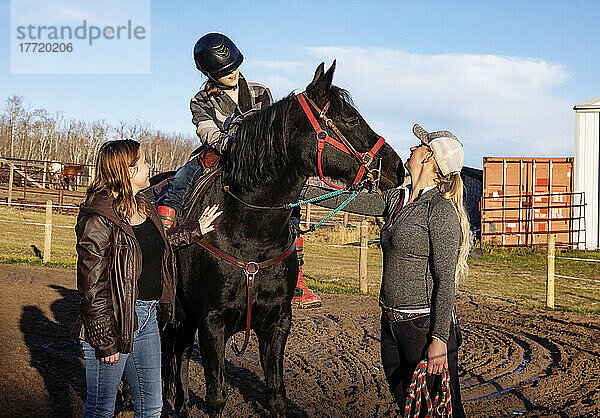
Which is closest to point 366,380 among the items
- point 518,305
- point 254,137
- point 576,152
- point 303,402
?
point 303,402

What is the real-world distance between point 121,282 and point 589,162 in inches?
815

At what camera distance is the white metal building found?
20234 mm

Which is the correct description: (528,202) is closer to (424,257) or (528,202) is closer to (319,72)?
(319,72)

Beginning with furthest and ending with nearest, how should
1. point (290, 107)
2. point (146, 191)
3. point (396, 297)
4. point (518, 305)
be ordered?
1. point (518, 305)
2. point (146, 191)
3. point (290, 107)
4. point (396, 297)

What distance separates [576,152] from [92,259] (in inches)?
817

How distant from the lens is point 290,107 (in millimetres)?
3627

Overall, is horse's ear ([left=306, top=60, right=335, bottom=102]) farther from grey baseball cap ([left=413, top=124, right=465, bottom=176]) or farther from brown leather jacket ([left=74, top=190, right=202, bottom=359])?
brown leather jacket ([left=74, top=190, right=202, bottom=359])

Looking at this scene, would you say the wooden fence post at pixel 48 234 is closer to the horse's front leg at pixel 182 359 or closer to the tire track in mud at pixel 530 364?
the tire track in mud at pixel 530 364

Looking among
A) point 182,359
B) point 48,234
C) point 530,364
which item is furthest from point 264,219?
point 48,234

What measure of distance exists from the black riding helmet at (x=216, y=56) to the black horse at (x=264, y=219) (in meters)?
0.61

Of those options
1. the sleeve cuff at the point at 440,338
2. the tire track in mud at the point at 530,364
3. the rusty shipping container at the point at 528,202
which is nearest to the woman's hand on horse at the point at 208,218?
the sleeve cuff at the point at 440,338

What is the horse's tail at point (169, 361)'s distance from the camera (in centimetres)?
475

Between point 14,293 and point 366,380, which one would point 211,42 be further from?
point 14,293

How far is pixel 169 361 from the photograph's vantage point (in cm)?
478
